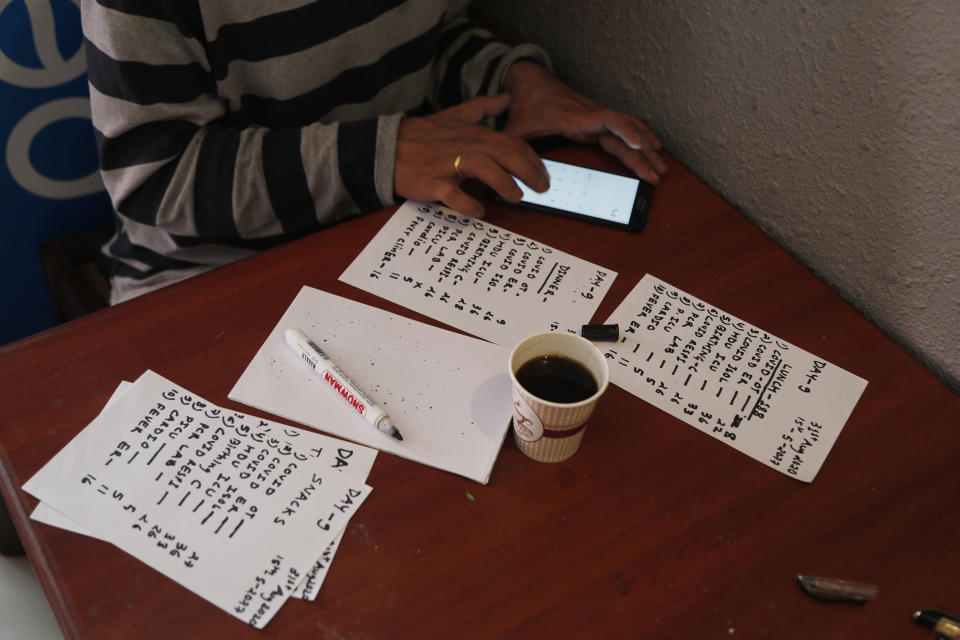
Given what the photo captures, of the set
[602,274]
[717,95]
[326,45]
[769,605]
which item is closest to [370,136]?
[326,45]

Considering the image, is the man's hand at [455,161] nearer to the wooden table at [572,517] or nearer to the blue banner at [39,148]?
the wooden table at [572,517]

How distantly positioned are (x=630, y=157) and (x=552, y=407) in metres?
0.45

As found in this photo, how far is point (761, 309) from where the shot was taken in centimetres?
79

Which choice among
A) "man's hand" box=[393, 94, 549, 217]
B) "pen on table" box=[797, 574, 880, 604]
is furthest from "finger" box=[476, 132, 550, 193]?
"pen on table" box=[797, 574, 880, 604]

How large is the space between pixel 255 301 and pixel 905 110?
0.66 metres

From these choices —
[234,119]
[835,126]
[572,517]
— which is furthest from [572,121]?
[572,517]

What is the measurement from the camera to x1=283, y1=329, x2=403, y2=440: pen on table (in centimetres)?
65

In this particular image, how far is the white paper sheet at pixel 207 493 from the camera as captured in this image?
1.87 ft

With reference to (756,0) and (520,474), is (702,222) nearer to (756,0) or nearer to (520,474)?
(756,0)

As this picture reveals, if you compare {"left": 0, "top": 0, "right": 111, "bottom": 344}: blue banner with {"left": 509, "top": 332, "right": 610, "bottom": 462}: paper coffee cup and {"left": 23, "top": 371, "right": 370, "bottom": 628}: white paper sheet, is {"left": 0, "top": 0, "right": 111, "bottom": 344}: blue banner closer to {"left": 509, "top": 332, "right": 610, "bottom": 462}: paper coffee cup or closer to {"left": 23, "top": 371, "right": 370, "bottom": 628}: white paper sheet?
{"left": 23, "top": 371, "right": 370, "bottom": 628}: white paper sheet

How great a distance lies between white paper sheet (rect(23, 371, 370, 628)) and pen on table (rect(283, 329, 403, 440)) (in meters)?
0.03

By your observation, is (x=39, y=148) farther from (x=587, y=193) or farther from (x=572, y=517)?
(x=572, y=517)

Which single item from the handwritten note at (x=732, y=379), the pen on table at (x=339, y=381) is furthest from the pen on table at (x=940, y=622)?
the pen on table at (x=339, y=381)

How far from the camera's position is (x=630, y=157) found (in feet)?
3.04
